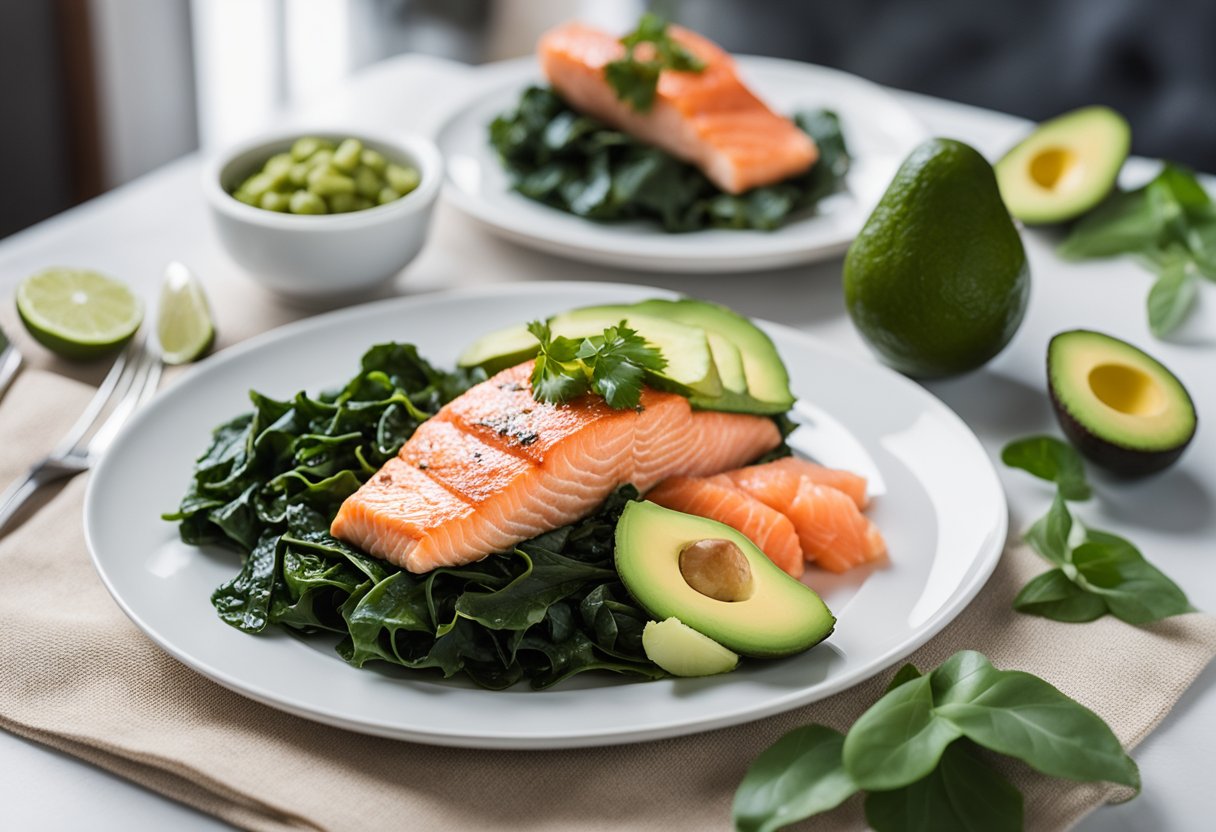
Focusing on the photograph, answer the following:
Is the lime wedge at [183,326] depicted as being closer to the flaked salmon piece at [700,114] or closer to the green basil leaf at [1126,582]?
the flaked salmon piece at [700,114]

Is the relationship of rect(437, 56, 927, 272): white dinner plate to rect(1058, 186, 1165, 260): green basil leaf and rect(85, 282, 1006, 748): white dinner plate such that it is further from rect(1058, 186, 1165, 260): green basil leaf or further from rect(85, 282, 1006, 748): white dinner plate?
rect(1058, 186, 1165, 260): green basil leaf

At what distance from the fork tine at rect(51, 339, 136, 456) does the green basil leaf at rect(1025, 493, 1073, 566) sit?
1648 millimetres

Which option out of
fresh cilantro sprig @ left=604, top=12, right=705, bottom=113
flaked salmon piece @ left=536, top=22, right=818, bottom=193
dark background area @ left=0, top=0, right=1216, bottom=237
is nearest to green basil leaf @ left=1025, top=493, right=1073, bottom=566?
flaked salmon piece @ left=536, top=22, right=818, bottom=193

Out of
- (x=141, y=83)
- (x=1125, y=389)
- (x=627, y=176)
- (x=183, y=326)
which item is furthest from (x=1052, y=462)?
(x=141, y=83)

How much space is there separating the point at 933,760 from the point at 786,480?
63 cm

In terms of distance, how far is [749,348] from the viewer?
2078mm

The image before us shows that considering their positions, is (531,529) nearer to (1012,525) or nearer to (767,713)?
(767,713)

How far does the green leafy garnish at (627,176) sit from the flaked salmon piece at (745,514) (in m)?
1.09

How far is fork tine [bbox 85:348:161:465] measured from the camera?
215 cm

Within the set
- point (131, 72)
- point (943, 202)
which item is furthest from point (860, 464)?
point (131, 72)

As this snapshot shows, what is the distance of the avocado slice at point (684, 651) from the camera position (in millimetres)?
1563

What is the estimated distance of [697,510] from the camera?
186cm

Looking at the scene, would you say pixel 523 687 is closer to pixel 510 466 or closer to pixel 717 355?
pixel 510 466

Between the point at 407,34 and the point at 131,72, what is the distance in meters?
1.68
